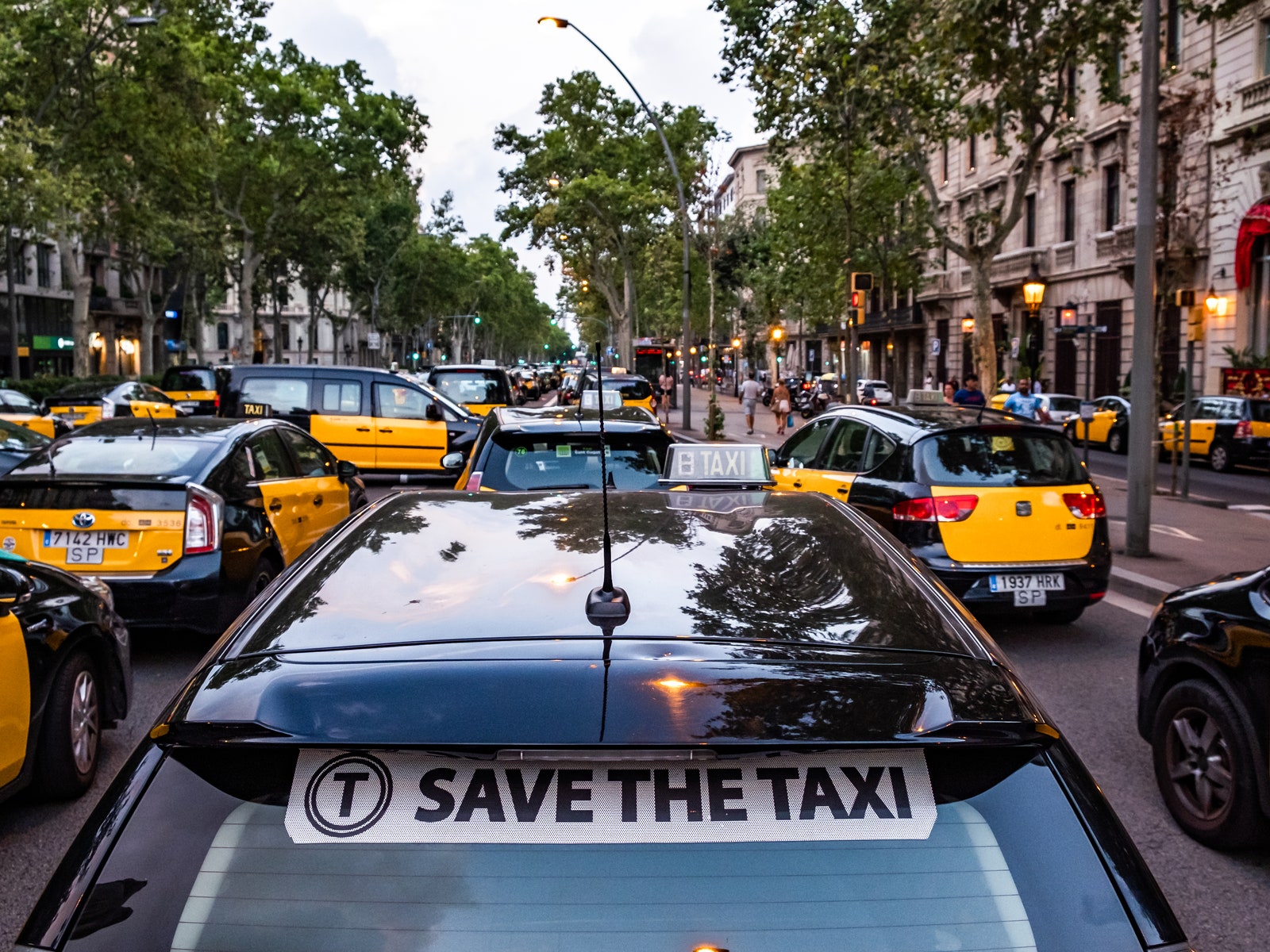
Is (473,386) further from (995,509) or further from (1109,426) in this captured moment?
(995,509)

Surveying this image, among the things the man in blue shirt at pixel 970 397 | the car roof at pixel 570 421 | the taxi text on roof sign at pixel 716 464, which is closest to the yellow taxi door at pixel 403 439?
the man in blue shirt at pixel 970 397

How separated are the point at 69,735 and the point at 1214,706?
15.2ft

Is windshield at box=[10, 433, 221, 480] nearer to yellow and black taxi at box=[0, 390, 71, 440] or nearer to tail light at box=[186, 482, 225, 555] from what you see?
tail light at box=[186, 482, 225, 555]

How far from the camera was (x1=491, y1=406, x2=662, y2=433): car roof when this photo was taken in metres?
7.91

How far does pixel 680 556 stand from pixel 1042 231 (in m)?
45.3

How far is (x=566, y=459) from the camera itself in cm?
791

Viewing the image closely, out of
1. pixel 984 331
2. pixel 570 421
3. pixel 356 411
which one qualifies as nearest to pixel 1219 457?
pixel 984 331

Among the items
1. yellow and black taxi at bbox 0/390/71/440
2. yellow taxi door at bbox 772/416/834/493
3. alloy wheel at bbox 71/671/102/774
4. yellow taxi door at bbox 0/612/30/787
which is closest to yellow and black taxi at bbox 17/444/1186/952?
yellow taxi door at bbox 0/612/30/787

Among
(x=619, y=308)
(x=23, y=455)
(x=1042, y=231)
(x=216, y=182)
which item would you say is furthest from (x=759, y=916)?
(x=619, y=308)

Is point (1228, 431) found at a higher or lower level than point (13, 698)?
higher

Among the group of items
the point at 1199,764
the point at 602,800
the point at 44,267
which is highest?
the point at 44,267

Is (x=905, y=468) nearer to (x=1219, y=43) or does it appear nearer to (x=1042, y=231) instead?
(x=1219, y=43)

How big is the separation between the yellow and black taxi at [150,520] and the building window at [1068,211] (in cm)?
3900

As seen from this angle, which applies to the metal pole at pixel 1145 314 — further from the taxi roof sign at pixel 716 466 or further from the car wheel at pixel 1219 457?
the car wheel at pixel 1219 457
